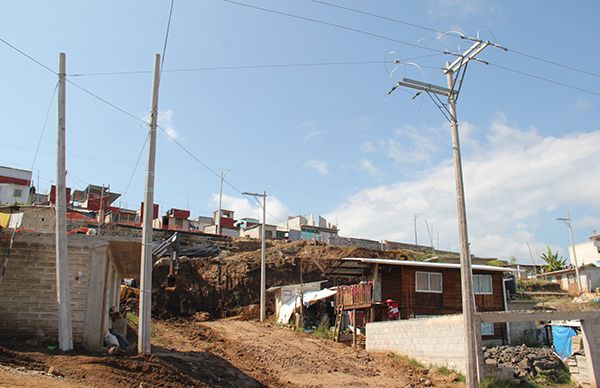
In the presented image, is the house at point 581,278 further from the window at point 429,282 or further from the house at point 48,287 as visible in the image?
the house at point 48,287

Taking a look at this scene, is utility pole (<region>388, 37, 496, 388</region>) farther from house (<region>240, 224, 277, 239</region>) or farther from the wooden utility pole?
house (<region>240, 224, 277, 239</region>)

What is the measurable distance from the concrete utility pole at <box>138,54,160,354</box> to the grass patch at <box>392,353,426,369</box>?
→ 11.6 m

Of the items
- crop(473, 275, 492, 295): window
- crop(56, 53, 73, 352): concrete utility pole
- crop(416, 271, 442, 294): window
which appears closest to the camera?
crop(56, 53, 73, 352): concrete utility pole

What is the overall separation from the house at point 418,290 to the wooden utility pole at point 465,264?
1251 centimetres

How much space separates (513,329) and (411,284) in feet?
22.1

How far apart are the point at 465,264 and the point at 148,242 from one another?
9410 millimetres

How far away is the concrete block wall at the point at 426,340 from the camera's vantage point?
18.8 m

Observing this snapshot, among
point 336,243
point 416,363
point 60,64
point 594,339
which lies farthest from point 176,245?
point 336,243

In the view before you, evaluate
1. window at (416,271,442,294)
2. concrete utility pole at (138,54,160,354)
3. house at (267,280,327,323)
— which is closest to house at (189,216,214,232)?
house at (267,280,327,323)

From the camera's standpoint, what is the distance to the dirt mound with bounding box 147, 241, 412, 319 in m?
41.1

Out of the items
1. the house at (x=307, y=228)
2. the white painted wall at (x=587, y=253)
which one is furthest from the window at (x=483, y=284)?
the house at (x=307, y=228)

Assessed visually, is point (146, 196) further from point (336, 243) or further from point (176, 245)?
point (336, 243)

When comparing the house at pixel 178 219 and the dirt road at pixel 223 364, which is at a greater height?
the house at pixel 178 219

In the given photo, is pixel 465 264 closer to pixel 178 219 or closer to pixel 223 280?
pixel 223 280
